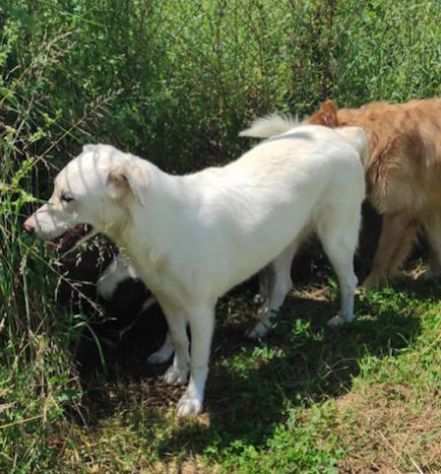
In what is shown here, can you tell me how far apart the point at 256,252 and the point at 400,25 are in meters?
2.74

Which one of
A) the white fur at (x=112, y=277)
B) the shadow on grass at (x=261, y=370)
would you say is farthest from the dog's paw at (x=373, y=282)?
the white fur at (x=112, y=277)

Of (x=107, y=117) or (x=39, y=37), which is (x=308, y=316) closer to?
(x=107, y=117)

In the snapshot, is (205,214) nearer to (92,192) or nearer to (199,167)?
(92,192)

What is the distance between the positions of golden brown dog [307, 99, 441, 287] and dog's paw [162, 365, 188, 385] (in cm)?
161

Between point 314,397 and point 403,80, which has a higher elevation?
point 403,80

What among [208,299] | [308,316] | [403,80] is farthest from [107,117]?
[403,80]

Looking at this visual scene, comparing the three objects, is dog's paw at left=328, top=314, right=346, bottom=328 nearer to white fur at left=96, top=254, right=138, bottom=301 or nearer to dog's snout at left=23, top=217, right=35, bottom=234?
white fur at left=96, top=254, right=138, bottom=301

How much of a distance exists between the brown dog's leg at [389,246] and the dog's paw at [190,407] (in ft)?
5.99

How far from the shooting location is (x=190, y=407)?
4254 mm

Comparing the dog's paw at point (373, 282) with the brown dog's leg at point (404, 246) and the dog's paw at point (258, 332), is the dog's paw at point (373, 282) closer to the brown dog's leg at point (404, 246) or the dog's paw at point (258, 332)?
the brown dog's leg at point (404, 246)

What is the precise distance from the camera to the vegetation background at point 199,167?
3.84 m

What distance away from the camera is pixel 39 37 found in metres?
4.33

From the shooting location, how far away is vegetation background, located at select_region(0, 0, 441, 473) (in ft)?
12.6

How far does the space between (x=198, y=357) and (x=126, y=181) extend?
3.21 ft
